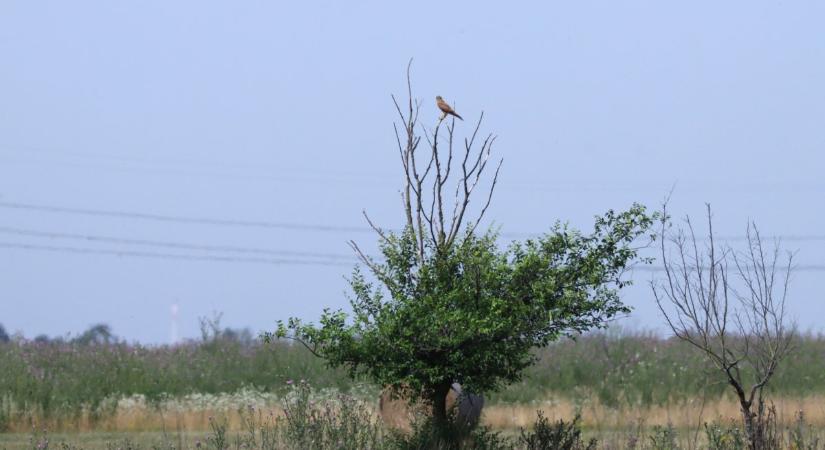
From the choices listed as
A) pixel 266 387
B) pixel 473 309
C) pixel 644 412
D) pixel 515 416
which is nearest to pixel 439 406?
pixel 473 309

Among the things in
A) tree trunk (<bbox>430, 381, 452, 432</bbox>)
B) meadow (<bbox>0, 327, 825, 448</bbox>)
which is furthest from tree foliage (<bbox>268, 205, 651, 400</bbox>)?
meadow (<bbox>0, 327, 825, 448</bbox>)

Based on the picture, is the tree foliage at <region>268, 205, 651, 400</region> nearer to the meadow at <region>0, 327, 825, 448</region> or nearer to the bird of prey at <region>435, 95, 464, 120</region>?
the bird of prey at <region>435, 95, 464, 120</region>

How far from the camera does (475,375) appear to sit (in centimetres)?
1357

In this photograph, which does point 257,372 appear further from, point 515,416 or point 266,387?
point 515,416

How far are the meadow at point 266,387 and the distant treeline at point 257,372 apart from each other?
37 millimetres

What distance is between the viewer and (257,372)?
28.4 metres

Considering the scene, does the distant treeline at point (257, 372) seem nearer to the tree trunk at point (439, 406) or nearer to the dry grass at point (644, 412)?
the dry grass at point (644, 412)

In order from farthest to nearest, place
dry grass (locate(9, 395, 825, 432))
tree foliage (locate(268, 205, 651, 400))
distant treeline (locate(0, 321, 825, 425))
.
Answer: distant treeline (locate(0, 321, 825, 425)) → dry grass (locate(9, 395, 825, 432)) → tree foliage (locate(268, 205, 651, 400))

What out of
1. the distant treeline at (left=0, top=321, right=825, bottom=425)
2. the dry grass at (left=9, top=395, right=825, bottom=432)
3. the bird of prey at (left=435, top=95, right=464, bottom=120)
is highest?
the bird of prey at (left=435, top=95, right=464, bottom=120)

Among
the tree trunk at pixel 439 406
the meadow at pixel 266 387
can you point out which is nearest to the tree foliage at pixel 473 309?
the tree trunk at pixel 439 406

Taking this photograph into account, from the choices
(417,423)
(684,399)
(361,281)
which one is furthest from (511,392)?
(361,281)

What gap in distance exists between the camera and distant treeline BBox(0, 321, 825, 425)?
25.5 meters

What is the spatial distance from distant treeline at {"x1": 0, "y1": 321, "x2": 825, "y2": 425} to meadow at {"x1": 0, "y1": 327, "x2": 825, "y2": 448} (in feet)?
0.12

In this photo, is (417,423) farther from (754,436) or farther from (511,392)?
(511,392)
